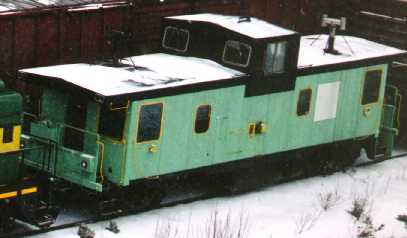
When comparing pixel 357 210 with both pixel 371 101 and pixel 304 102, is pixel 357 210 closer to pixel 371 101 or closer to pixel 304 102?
pixel 304 102

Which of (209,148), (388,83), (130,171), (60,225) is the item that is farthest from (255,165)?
(388,83)

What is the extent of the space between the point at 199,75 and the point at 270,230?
339cm

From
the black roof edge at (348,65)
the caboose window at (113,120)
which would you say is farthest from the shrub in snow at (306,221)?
the caboose window at (113,120)

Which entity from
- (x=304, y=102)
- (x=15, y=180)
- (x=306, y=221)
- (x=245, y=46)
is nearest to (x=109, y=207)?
(x=15, y=180)

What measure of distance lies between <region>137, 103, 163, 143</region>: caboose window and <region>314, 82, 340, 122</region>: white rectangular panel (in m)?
4.61

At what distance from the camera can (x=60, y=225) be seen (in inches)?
701

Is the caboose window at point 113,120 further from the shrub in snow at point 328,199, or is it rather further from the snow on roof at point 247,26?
the shrub in snow at point 328,199

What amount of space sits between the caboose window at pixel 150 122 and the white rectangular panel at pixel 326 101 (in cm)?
461

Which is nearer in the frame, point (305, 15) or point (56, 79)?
point (56, 79)

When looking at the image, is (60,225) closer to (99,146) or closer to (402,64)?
(99,146)

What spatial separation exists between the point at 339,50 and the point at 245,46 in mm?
3779

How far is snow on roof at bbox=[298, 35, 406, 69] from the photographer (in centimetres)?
2170

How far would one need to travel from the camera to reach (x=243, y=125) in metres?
20.1

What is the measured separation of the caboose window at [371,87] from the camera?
2272 centimetres
